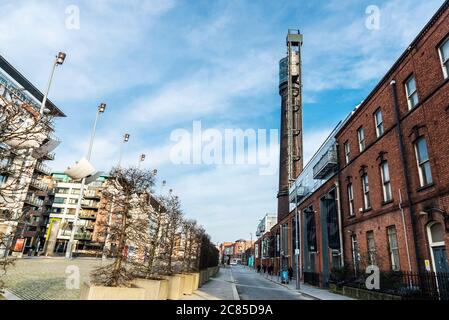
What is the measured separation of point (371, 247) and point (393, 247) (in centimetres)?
253

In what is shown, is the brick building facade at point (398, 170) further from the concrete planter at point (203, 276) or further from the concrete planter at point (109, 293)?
the concrete planter at point (109, 293)

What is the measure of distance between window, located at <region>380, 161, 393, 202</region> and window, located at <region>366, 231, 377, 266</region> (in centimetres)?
289

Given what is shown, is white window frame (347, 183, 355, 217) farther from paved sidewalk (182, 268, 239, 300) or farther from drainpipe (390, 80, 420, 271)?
paved sidewalk (182, 268, 239, 300)

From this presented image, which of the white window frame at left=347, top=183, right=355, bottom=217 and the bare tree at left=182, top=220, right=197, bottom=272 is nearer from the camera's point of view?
the bare tree at left=182, top=220, right=197, bottom=272

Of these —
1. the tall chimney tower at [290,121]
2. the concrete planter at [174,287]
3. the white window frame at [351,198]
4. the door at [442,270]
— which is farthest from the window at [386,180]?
the tall chimney tower at [290,121]

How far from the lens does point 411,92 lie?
642 inches

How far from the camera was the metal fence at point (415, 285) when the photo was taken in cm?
1212

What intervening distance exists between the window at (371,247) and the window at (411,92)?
8.47 metres

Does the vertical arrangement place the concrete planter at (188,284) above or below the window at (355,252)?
below

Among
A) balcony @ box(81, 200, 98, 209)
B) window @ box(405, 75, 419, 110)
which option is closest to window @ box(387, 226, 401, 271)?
window @ box(405, 75, 419, 110)

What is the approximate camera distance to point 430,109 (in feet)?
46.5

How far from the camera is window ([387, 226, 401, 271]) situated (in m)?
16.3
